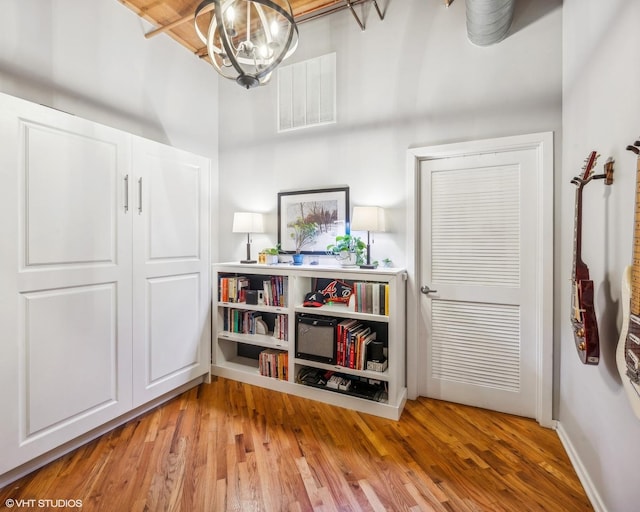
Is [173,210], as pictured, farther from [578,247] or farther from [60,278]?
[578,247]

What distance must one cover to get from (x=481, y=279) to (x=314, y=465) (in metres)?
1.78

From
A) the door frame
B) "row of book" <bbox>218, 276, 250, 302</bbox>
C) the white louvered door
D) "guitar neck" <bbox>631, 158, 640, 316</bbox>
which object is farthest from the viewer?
"row of book" <bbox>218, 276, 250, 302</bbox>

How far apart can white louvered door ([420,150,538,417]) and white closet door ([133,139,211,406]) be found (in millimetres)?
1981

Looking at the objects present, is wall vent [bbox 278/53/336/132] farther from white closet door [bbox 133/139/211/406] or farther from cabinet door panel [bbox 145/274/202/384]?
cabinet door panel [bbox 145/274/202/384]

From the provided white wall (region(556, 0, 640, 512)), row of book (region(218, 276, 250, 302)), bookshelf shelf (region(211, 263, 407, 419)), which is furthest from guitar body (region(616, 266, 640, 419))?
row of book (region(218, 276, 250, 302))

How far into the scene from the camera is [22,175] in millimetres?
1681

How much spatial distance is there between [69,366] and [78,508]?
763mm


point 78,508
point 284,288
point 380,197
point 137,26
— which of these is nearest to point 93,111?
point 137,26

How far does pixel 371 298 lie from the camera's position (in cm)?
239

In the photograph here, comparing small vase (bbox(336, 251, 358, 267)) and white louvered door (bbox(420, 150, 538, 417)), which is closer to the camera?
white louvered door (bbox(420, 150, 538, 417))

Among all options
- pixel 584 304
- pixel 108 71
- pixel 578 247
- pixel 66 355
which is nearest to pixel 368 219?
pixel 578 247

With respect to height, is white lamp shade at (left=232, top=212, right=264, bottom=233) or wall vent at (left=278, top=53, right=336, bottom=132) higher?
wall vent at (left=278, top=53, right=336, bottom=132)

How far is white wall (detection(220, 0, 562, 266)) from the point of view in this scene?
220 cm

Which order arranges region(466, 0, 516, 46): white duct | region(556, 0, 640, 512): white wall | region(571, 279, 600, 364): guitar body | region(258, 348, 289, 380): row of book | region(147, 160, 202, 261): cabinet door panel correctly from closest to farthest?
1. region(556, 0, 640, 512): white wall
2. region(571, 279, 600, 364): guitar body
3. region(466, 0, 516, 46): white duct
4. region(147, 160, 202, 261): cabinet door panel
5. region(258, 348, 289, 380): row of book
